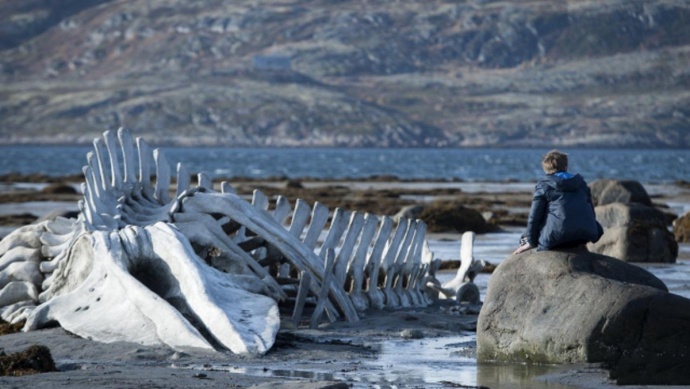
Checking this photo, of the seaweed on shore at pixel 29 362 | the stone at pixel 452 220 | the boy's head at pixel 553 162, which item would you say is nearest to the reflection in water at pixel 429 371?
the seaweed on shore at pixel 29 362

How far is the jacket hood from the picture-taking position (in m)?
10.4

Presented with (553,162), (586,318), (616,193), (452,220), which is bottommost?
(586,318)

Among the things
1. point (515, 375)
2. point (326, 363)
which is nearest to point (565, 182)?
point (515, 375)

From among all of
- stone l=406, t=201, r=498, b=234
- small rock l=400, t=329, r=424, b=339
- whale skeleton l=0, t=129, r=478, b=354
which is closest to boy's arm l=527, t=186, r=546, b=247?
small rock l=400, t=329, r=424, b=339

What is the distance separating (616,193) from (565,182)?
26.6 metres

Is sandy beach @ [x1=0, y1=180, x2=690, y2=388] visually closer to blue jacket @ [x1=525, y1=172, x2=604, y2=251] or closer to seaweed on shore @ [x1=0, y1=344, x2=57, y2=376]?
seaweed on shore @ [x1=0, y1=344, x2=57, y2=376]

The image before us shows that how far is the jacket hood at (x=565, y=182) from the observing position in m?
10.4

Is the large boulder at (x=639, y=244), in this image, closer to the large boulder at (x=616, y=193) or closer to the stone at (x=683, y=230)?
the stone at (x=683, y=230)

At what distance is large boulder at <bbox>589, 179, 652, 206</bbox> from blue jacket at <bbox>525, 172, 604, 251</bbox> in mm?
25999

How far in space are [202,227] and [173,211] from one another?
44cm

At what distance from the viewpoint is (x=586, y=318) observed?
9703 millimetres

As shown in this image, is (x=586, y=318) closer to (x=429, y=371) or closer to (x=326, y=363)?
(x=429, y=371)

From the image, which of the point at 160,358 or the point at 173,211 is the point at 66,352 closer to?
the point at 160,358

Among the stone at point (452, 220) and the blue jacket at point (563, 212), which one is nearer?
the blue jacket at point (563, 212)
